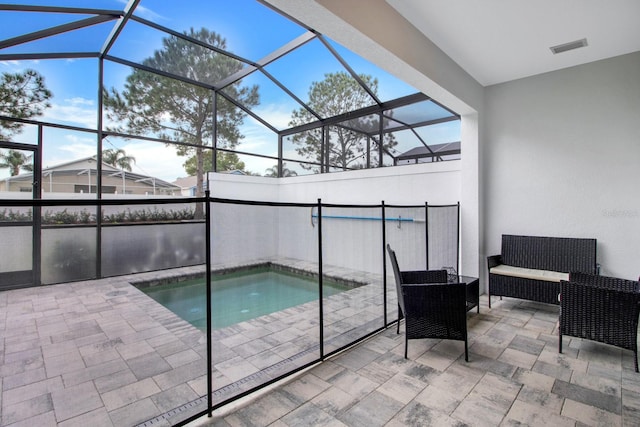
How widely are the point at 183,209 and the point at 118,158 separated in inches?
132

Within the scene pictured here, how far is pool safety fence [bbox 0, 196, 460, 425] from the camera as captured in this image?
6.88 ft

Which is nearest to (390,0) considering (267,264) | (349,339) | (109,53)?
(267,264)

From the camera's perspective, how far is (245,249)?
246 cm

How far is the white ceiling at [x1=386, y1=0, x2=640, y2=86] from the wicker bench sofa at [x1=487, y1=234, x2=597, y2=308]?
7.87 feet

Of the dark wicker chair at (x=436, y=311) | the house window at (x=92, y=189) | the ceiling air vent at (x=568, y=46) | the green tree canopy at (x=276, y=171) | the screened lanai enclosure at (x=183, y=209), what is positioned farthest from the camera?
the green tree canopy at (x=276, y=171)

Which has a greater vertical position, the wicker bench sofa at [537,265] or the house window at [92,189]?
the house window at [92,189]

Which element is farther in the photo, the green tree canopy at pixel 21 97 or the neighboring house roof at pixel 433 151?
the neighboring house roof at pixel 433 151

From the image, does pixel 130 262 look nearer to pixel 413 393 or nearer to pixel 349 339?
pixel 349 339

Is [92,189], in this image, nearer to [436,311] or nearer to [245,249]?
[245,249]

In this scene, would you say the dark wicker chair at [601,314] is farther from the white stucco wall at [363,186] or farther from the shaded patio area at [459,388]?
the white stucco wall at [363,186]

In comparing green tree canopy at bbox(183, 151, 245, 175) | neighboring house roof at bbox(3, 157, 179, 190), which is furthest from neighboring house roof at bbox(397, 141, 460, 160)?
neighboring house roof at bbox(3, 157, 179, 190)

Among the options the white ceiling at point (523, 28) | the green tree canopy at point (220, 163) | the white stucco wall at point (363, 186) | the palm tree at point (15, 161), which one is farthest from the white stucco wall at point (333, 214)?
the palm tree at point (15, 161)

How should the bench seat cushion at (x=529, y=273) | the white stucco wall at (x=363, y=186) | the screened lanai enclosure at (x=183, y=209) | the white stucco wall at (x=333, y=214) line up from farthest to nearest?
the white stucco wall at (x=363, y=186), the bench seat cushion at (x=529, y=273), the white stucco wall at (x=333, y=214), the screened lanai enclosure at (x=183, y=209)

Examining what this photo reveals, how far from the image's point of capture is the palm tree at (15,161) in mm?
4891
